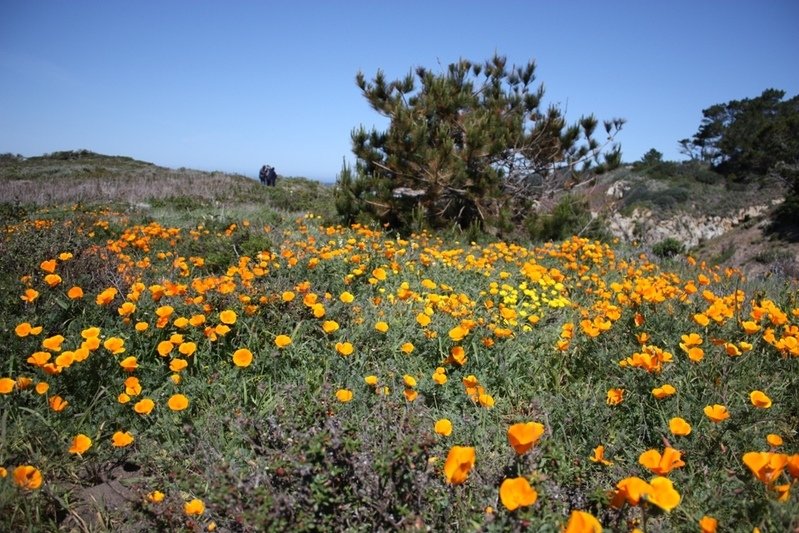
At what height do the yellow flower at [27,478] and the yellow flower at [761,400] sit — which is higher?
the yellow flower at [761,400]

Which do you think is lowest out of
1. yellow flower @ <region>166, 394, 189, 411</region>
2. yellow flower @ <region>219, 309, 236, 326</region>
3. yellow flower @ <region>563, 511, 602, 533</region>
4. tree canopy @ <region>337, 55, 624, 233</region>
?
yellow flower @ <region>166, 394, 189, 411</region>

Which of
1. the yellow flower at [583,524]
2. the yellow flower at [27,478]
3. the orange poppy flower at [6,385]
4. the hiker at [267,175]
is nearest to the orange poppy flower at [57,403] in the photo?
the orange poppy flower at [6,385]

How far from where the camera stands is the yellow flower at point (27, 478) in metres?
1.56

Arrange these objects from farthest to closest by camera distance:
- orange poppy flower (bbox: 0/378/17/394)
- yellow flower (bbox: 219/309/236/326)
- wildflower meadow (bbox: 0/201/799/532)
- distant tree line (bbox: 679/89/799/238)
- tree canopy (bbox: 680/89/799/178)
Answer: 1. tree canopy (bbox: 680/89/799/178)
2. distant tree line (bbox: 679/89/799/238)
3. yellow flower (bbox: 219/309/236/326)
4. orange poppy flower (bbox: 0/378/17/394)
5. wildflower meadow (bbox: 0/201/799/532)

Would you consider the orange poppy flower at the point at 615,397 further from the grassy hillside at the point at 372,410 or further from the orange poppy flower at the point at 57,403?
the orange poppy flower at the point at 57,403

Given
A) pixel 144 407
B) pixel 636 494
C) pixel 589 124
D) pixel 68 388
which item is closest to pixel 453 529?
pixel 636 494

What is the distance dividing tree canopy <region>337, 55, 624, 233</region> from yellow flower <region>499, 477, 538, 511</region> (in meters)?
6.98

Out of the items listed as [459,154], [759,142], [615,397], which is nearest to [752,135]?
[759,142]

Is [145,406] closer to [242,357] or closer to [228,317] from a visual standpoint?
[242,357]

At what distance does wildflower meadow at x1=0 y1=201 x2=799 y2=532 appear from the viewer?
1506 mm

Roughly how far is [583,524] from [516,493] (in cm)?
17

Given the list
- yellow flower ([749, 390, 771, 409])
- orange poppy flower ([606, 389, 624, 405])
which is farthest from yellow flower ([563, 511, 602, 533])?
orange poppy flower ([606, 389, 624, 405])

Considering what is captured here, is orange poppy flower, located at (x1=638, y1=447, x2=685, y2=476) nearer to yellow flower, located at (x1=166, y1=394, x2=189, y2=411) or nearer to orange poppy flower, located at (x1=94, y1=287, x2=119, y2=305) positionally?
yellow flower, located at (x1=166, y1=394, x2=189, y2=411)

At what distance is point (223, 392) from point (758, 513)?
2206 mm
